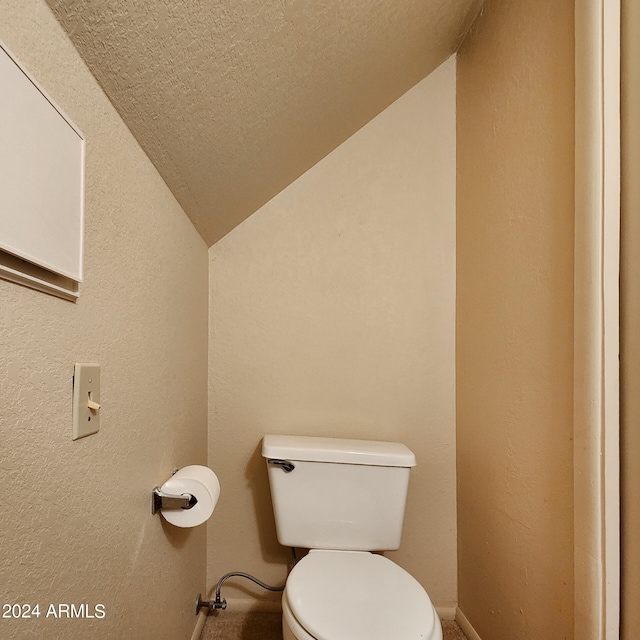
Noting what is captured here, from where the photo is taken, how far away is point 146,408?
3.32ft

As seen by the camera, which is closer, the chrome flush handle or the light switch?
the light switch

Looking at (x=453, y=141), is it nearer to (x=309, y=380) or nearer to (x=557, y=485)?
(x=309, y=380)

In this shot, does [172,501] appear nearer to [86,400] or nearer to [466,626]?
[86,400]

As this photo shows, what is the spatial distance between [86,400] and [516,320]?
3.84 ft

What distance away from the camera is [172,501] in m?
1.11

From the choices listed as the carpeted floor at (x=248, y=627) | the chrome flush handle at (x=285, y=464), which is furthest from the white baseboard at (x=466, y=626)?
the chrome flush handle at (x=285, y=464)

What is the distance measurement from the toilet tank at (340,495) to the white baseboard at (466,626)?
0.45 metres

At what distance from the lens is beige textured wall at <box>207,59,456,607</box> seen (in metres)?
1.76

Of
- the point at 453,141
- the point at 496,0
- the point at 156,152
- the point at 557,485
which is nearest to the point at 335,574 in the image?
the point at 557,485

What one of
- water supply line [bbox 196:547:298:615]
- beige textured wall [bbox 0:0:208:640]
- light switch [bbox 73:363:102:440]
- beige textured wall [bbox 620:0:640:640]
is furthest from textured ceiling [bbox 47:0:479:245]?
water supply line [bbox 196:547:298:615]

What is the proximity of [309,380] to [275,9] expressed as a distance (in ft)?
4.01

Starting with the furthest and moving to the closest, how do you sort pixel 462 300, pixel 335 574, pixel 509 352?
pixel 462 300 → pixel 509 352 → pixel 335 574

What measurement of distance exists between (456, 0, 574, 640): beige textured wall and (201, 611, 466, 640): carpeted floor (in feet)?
0.45

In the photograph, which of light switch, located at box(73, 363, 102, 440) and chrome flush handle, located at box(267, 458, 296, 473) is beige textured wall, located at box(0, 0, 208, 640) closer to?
light switch, located at box(73, 363, 102, 440)
